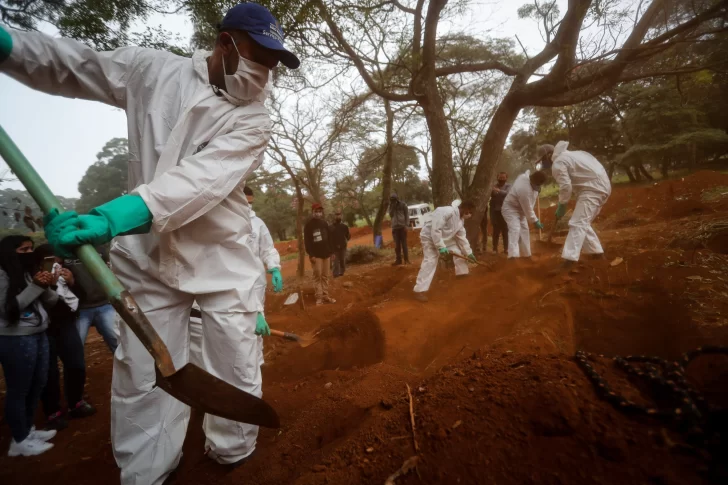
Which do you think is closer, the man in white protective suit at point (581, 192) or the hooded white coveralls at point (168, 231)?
the hooded white coveralls at point (168, 231)

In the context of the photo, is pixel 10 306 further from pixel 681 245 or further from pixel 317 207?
pixel 681 245

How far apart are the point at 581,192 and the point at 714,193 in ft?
20.9

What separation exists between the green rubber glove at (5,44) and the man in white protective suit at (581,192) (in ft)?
17.5

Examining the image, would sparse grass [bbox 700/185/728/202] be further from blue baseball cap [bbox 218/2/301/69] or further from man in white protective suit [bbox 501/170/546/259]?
blue baseball cap [bbox 218/2/301/69]

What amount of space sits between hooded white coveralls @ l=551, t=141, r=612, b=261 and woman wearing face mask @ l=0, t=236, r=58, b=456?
5636 millimetres

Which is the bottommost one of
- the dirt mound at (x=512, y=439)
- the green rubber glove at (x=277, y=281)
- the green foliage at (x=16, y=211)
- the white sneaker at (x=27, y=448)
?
the white sneaker at (x=27, y=448)

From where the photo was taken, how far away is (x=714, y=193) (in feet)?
26.1

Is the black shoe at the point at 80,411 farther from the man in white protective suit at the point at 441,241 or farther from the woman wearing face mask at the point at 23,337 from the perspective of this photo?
the man in white protective suit at the point at 441,241

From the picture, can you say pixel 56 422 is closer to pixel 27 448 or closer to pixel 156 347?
pixel 27 448

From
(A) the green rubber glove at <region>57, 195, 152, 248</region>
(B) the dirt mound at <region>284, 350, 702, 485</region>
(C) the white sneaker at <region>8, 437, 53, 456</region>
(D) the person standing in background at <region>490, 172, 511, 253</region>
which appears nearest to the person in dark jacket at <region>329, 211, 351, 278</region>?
(D) the person standing in background at <region>490, 172, 511, 253</region>

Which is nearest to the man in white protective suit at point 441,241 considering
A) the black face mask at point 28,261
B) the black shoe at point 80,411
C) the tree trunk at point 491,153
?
the tree trunk at point 491,153

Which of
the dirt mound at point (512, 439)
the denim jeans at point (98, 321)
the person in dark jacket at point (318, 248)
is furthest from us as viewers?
the person in dark jacket at point (318, 248)

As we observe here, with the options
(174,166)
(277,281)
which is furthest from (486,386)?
(277,281)

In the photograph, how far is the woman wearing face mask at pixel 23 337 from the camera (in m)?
2.38
